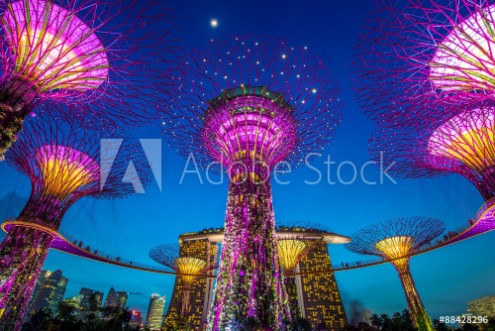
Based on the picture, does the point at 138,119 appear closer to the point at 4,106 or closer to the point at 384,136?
the point at 4,106

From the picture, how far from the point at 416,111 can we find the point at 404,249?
1754cm

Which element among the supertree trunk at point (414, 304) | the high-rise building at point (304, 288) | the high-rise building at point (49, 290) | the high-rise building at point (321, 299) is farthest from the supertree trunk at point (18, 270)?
the high-rise building at point (49, 290)

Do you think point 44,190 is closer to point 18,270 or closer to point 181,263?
point 18,270

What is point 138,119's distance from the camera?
10.4m

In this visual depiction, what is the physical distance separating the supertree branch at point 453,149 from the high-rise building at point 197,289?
27.6 metres

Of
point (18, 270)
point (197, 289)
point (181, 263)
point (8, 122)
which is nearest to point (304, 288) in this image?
point (197, 289)

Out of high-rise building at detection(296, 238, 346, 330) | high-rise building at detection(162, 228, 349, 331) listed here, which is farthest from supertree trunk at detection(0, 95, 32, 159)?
high-rise building at detection(296, 238, 346, 330)

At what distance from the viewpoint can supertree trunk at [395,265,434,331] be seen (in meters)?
20.7

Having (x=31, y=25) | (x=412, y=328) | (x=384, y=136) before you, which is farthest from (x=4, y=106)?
(x=412, y=328)

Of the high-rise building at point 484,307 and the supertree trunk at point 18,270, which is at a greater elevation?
the high-rise building at point 484,307

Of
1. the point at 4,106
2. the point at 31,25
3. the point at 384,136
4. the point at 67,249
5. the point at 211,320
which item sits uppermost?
the point at 384,136

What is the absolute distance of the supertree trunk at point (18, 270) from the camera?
43.5ft

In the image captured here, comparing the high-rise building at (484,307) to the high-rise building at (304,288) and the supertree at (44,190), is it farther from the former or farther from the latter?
the supertree at (44,190)

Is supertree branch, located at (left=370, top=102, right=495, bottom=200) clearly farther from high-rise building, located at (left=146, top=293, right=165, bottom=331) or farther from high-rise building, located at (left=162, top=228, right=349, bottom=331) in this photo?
high-rise building, located at (left=146, top=293, right=165, bottom=331)
